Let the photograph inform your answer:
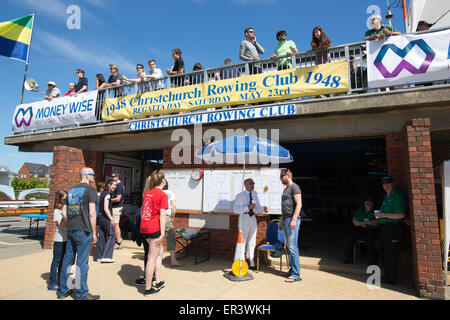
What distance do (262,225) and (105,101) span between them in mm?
6045

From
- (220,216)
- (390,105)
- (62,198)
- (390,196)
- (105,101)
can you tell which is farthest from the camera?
(105,101)

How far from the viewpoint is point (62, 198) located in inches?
173

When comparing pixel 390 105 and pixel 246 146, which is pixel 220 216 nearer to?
pixel 246 146

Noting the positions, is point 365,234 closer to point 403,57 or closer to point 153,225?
point 403,57

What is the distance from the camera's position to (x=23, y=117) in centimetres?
995

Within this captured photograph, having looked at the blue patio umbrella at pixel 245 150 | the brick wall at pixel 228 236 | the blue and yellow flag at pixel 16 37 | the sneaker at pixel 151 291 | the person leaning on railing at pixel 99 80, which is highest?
the blue and yellow flag at pixel 16 37

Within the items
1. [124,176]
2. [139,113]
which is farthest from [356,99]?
[124,176]

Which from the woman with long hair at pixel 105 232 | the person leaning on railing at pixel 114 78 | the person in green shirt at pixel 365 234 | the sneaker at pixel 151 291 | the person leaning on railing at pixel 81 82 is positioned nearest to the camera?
the sneaker at pixel 151 291

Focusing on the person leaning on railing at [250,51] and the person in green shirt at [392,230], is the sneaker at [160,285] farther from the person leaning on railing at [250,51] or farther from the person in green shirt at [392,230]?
the person leaning on railing at [250,51]

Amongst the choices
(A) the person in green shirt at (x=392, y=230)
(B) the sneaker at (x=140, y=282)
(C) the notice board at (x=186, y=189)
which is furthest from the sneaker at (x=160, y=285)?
(A) the person in green shirt at (x=392, y=230)

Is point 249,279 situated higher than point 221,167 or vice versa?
point 221,167

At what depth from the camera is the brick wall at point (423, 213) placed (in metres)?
4.20

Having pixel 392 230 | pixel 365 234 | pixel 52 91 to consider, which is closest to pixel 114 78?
pixel 52 91

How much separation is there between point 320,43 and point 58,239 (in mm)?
6477
